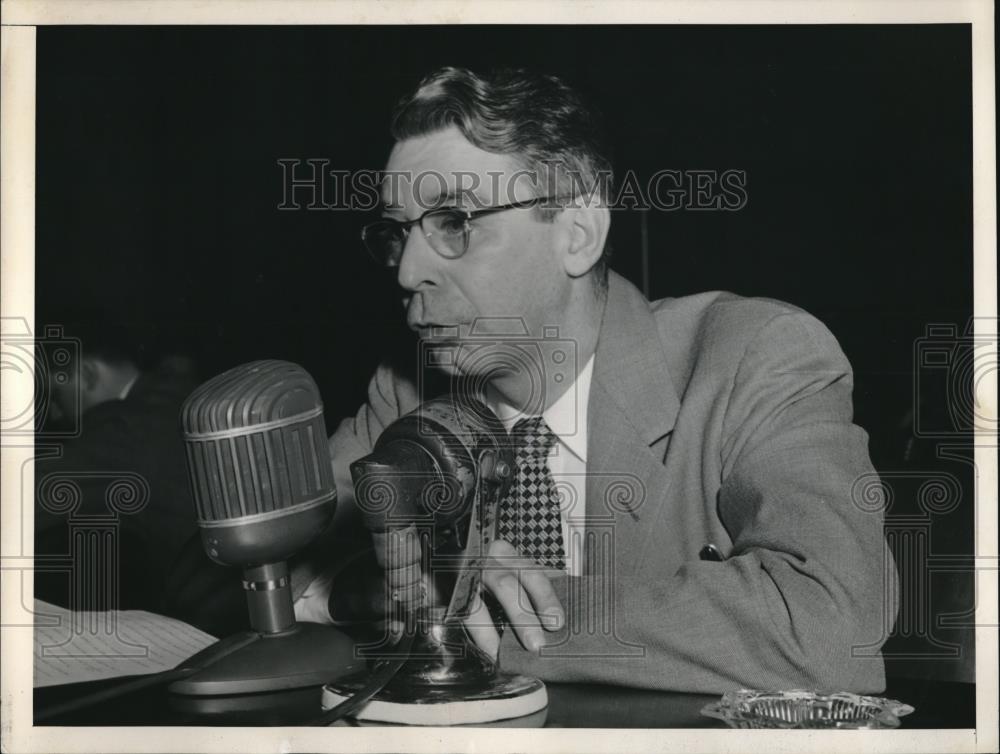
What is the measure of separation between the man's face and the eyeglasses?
1cm

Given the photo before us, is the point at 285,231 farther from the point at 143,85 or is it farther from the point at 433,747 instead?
the point at 433,747

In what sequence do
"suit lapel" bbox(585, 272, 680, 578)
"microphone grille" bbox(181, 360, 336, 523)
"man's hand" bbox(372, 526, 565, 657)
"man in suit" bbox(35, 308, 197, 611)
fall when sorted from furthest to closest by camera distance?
"man in suit" bbox(35, 308, 197, 611) < "suit lapel" bbox(585, 272, 680, 578) < "man's hand" bbox(372, 526, 565, 657) < "microphone grille" bbox(181, 360, 336, 523)

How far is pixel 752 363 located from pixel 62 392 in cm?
145

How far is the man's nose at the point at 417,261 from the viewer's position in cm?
264

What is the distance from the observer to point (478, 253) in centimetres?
262

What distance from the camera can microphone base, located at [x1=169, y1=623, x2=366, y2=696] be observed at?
97.8 inches

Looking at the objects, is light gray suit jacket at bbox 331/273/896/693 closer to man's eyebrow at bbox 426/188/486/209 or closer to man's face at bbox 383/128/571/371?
man's face at bbox 383/128/571/371

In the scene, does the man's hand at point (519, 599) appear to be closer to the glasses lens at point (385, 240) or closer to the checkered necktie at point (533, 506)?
the checkered necktie at point (533, 506)

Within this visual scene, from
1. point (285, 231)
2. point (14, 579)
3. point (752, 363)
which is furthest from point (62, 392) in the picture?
point (752, 363)

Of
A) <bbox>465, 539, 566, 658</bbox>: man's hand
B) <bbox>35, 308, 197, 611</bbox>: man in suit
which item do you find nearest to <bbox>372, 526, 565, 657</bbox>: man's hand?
<bbox>465, 539, 566, 658</bbox>: man's hand

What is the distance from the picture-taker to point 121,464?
2.78 m

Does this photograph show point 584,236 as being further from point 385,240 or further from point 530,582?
point 530,582

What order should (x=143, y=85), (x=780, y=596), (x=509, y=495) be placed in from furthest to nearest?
1. (x=143, y=85)
2. (x=509, y=495)
3. (x=780, y=596)

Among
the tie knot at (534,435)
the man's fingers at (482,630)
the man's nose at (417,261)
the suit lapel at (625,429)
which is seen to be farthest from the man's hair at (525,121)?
the man's fingers at (482,630)
